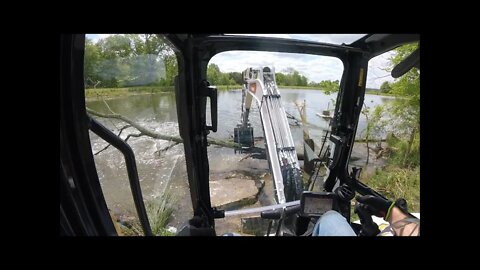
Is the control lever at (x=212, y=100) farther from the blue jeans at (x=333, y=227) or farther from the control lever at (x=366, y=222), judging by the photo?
the control lever at (x=366, y=222)

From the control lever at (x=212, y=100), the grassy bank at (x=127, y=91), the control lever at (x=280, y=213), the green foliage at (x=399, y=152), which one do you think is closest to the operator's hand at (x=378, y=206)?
the control lever at (x=280, y=213)

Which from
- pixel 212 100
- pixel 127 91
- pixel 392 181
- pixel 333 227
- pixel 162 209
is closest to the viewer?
pixel 333 227

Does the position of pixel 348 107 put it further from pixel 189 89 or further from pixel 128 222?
pixel 128 222

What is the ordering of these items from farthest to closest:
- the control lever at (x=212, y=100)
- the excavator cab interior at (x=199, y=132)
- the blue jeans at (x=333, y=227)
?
the control lever at (x=212, y=100) < the blue jeans at (x=333, y=227) < the excavator cab interior at (x=199, y=132)

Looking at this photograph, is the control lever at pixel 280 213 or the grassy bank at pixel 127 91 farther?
the control lever at pixel 280 213

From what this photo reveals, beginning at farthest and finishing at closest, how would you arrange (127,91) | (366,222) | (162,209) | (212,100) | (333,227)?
(162,209) < (127,91) < (212,100) < (366,222) < (333,227)

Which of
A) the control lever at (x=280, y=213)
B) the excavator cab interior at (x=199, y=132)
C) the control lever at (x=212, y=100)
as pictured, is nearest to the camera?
the excavator cab interior at (x=199, y=132)

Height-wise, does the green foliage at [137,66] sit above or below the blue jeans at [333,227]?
above

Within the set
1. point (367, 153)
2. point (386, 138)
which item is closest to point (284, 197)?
point (367, 153)

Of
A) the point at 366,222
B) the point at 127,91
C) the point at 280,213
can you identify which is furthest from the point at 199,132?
the point at 366,222

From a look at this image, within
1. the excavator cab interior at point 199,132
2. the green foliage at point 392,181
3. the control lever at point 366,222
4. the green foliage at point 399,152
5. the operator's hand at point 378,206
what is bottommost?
the green foliage at point 392,181

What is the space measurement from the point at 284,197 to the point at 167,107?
1590 millimetres

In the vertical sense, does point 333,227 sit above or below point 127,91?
below

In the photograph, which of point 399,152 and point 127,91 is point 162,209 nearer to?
point 127,91
